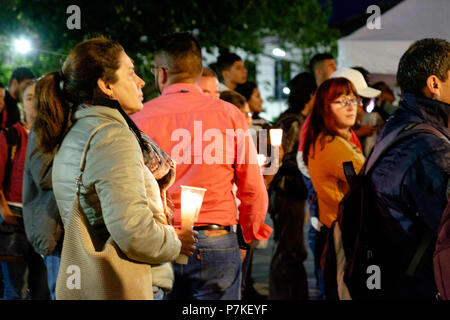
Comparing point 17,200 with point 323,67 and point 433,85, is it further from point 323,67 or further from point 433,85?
point 323,67

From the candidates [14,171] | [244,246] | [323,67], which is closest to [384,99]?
[323,67]

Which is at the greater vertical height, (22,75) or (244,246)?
(22,75)

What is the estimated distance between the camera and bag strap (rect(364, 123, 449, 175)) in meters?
3.07

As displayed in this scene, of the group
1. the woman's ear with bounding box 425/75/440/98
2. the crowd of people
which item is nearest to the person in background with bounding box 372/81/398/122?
the crowd of people

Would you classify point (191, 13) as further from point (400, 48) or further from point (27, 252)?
point (27, 252)

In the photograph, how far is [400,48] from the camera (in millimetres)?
9047

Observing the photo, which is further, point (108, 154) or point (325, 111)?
point (325, 111)

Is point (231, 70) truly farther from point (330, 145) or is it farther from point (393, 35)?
point (330, 145)

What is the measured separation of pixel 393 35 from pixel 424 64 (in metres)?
6.02

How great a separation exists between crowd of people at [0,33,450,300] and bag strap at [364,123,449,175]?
0.02 meters

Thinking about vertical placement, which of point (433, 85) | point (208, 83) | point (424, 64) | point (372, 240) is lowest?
point (372, 240)

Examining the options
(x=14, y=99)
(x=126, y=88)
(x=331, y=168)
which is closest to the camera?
(x=126, y=88)

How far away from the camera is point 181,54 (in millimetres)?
4328

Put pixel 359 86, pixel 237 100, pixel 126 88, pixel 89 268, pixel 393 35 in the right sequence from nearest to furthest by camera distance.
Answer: pixel 89 268 < pixel 126 88 < pixel 237 100 < pixel 359 86 < pixel 393 35
